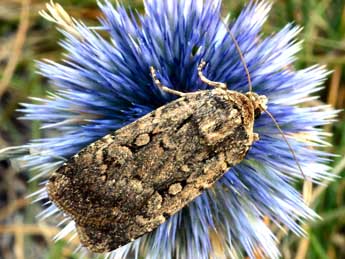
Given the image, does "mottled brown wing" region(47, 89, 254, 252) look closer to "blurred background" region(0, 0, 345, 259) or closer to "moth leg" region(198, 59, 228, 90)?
"moth leg" region(198, 59, 228, 90)

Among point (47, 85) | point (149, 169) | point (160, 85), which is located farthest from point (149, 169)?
point (47, 85)

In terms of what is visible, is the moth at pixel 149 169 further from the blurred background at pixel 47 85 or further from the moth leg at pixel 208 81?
the blurred background at pixel 47 85

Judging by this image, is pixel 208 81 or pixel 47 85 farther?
pixel 47 85

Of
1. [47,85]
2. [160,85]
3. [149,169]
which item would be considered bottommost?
[149,169]

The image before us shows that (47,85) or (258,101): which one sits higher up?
(47,85)

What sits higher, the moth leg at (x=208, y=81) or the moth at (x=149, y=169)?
the moth leg at (x=208, y=81)

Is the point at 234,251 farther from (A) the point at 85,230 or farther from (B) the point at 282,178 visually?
(A) the point at 85,230

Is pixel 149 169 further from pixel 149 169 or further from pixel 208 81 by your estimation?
pixel 208 81

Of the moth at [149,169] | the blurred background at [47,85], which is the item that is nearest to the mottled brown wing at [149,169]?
the moth at [149,169]
